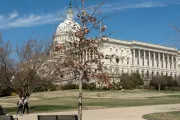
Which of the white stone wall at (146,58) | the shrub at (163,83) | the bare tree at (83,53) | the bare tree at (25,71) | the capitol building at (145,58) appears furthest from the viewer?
the white stone wall at (146,58)

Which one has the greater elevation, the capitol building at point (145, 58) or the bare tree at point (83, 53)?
the capitol building at point (145, 58)

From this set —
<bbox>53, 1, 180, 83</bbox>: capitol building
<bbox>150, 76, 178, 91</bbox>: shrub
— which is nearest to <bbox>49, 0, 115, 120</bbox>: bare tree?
<bbox>150, 76, 178, 91</bbox>: shrub

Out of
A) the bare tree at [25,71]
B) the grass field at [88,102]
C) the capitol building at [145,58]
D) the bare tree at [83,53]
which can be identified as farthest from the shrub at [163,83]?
the bare tree at [83,53]

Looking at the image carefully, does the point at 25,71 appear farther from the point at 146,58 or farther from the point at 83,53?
the point at 146,58

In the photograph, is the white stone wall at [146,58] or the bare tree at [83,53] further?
the white stone wall at [146,58]

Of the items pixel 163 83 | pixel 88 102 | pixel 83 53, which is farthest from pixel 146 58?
pixel 83 53

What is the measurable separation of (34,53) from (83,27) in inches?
882

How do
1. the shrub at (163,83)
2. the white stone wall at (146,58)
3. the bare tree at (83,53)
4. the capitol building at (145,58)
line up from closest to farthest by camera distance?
the bare tree at (83,53)
the shrub at (163,83)
the capitol building at (145,58)
the white stone wall at (146,58)

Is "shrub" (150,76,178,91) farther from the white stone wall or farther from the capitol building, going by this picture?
the white stone wall

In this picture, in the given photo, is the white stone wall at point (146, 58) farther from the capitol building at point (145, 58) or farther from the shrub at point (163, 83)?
the shrub at point (163, 83)

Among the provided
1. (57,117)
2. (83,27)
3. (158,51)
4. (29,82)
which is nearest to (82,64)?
(83,27)

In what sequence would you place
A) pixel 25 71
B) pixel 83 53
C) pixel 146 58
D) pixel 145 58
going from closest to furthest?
1. pixel 83 53
2. pixel 25 71
3. pixel 145 58
4. pixel 146 58

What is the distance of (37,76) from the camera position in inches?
1379

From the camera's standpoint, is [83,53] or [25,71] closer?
[83,53]
